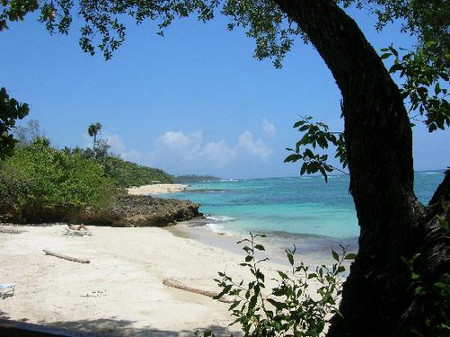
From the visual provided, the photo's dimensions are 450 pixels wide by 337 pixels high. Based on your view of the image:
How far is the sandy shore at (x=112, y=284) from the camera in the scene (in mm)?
7270

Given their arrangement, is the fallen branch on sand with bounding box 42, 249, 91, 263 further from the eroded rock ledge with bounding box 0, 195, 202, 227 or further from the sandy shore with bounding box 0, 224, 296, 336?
the eroded rock ledge with bounding box 0, 195, 202, 227

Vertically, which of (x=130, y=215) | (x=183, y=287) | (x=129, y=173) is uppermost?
(x=129, y=173)

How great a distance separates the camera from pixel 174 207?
29.0 metres

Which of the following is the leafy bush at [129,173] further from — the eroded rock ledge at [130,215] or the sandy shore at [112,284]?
the sandy shore at [112,284]

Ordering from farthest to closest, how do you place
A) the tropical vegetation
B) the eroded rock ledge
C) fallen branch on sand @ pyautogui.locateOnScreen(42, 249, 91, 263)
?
the eroded rock ledge → fallen branch on sand @ pyautogui.locateOnScreen(42, 249, 91, 263) → the tropical vegetation

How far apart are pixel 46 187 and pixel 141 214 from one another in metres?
5.93

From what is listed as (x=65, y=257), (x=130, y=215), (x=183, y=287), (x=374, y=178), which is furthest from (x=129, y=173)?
(x=374, y=178)

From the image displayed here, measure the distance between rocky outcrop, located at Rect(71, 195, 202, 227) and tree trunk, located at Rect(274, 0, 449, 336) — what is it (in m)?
20.2

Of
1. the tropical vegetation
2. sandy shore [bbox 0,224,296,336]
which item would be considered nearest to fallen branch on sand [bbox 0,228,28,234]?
sandy shore [bbox 0,224,296,336]

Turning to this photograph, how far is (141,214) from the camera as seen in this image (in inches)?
966

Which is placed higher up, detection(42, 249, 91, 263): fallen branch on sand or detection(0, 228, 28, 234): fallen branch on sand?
detection(0, 228, 28, 234): fallen branch on sand

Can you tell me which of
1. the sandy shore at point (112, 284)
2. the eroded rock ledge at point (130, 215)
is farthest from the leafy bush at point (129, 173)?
the sandy shore at point (112, 284)

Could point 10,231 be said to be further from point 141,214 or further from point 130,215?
point 141,214

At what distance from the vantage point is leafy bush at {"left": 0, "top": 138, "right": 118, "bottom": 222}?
19469mm
